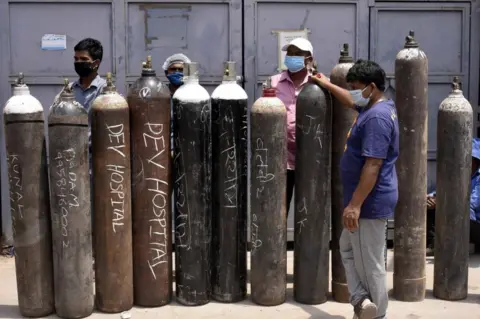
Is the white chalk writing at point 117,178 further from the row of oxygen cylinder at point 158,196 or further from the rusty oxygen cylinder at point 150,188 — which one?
the rusty oxygen cylinder at point 150,188

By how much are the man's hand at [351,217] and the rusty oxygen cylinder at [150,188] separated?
1.23m

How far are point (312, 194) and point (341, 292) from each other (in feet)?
2.44

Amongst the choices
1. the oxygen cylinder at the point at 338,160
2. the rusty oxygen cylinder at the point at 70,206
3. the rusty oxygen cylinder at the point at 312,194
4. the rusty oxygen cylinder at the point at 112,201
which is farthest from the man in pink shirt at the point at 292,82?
the rusty oxygen cylinder at the point at 70,206

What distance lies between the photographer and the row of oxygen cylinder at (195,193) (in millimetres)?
4871

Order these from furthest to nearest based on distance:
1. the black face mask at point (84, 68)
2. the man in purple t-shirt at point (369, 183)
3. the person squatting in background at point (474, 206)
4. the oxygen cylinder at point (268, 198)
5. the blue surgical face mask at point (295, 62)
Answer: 1. the person squatting in background at point (474, 206)
2. the black face mask at point (84, 68)
3. the blue surgical face mask at point (295, 62)
4. the oxygen cylinder at point (268, 198)
5. the man in purple t-shirt at point (369, 183)

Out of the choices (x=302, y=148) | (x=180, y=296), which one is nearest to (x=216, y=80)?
(x=302, y=148)

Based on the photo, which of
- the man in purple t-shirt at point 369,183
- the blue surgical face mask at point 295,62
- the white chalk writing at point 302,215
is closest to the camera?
the man in purple t-shirt at point 369,183

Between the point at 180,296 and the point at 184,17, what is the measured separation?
8.47 ft

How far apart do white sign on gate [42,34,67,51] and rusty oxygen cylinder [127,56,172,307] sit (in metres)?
1.80

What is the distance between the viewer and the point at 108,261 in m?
4.99

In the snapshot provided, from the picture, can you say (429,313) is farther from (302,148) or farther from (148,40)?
(148,40)

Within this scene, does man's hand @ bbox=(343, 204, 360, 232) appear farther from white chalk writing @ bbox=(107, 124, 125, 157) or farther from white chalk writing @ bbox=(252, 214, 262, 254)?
white chalk writing @ bbox=(107, 124, 125, 157)

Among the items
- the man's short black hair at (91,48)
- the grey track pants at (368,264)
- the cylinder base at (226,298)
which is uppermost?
the man's short black hair at (91,48)

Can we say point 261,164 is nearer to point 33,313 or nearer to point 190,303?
point 190,303
